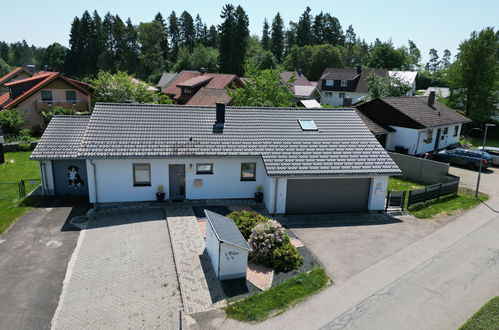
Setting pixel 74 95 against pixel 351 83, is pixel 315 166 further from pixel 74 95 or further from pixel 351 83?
pixel 351 83

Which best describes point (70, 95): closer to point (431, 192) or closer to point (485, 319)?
point (431, 192)

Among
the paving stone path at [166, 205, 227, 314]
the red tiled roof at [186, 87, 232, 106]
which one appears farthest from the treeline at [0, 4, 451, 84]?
the paving stone path at [166, 205, 227, 314]

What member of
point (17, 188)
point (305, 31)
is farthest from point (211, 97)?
point (305, 31)

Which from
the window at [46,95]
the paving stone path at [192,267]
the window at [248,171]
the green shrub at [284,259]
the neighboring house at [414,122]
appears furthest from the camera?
the window at [46,95]

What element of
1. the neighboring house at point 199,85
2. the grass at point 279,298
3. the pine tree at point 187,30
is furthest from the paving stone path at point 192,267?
the pine tree at point 187,30

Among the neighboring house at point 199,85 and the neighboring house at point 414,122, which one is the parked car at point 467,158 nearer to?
the neighboring house at point 414,122
